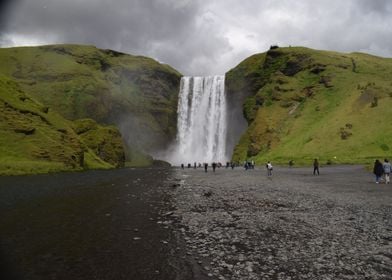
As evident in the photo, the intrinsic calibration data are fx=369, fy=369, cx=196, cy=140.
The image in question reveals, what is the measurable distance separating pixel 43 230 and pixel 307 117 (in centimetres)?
9208

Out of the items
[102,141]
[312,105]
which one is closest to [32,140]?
[102,141]

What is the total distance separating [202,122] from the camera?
12950 cm

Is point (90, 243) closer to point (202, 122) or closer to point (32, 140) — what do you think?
point (32, 140)

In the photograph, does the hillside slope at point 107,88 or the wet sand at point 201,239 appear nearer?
the wet sand at point 201,239

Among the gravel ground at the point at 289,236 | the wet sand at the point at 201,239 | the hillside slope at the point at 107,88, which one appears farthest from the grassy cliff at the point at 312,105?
the wet sand at the point at 201,239

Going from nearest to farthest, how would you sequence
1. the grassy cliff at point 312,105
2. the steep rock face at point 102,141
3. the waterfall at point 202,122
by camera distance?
1. the grassy cliff at point 312,105
2. the steep rock face at point 102,141
3. the waterfall at point 202,122

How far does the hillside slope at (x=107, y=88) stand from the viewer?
428 ft

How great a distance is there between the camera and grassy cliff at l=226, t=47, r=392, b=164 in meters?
78.8

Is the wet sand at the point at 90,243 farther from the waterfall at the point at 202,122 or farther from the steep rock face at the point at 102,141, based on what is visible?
the waterfall at the point at 202,122

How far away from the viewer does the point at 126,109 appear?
13862cm

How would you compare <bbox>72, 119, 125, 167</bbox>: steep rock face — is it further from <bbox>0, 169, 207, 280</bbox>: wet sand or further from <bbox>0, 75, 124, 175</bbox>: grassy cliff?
<bbox>0, 169, 207, 280</bbox>: wet sand

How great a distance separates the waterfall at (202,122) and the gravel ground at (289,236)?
100 metres

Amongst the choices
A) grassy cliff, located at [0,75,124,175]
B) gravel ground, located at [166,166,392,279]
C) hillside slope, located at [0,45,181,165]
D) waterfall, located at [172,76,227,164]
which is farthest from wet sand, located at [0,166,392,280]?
waterfall, located at [172,76,227,164]

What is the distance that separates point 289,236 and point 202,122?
11563 cm
